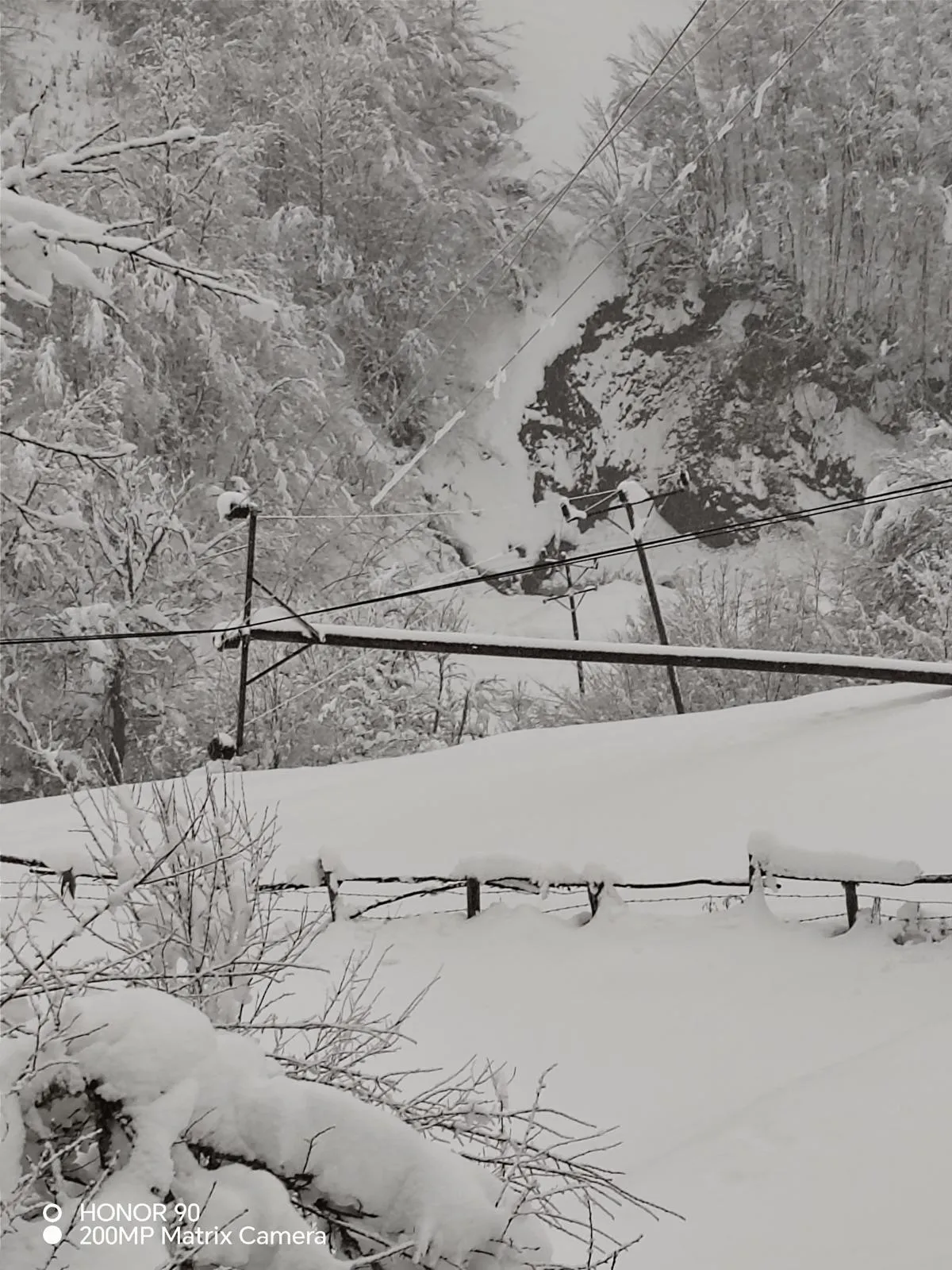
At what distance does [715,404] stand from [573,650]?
Result: 19421mm

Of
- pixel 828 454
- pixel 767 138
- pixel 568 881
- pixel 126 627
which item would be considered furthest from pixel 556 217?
pixel 568 881

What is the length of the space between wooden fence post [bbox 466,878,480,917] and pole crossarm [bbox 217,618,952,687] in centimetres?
193

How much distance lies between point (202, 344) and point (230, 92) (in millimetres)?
9973

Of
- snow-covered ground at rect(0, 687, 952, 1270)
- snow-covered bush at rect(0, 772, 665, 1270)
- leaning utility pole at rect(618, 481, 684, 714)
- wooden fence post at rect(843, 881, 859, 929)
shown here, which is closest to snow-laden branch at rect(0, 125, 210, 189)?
snow-covered bush at rect(0, 772, 665, 1270)

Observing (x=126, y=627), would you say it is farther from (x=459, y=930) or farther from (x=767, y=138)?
(x=767, y=138)

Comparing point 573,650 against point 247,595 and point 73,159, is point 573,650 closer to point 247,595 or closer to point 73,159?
point 247,595

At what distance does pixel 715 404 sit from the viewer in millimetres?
26531

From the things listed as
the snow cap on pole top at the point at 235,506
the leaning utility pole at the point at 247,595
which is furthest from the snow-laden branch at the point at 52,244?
the snow cap on pole top at the point at 235,506

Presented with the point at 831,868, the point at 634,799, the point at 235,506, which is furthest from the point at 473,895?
the point at 235,506

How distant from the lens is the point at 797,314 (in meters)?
26.6

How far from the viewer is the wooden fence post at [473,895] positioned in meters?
8.30

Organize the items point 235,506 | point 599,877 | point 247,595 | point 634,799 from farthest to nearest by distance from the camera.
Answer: point 247,595
point 235,506
point 634,799
point 599,877

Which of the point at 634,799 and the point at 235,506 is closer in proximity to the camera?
the point at 634,799

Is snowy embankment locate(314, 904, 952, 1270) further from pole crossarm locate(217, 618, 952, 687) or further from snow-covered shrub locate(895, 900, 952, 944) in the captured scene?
pole crossarm locate(217, 618, 952, 687)
